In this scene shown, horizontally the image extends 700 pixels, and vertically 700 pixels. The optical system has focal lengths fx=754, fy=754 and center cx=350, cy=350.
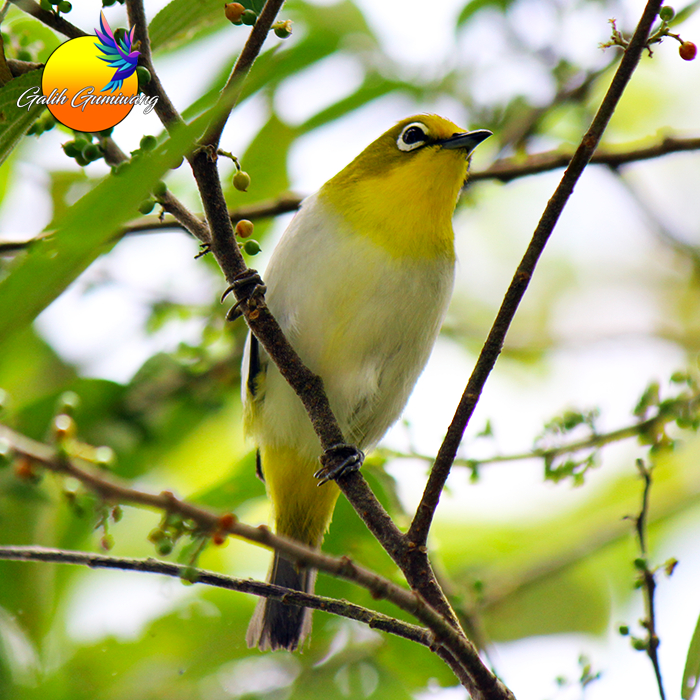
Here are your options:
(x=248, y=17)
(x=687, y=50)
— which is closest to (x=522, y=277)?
(x=687, y=50)

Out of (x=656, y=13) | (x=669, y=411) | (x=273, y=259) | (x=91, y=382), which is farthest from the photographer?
(x=91, y=382)

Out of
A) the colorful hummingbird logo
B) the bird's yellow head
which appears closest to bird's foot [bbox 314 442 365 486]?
the bird's yellow head

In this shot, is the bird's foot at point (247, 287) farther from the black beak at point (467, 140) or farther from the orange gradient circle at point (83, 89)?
the black beak at point (467, 140)

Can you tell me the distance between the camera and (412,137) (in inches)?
Result: 152

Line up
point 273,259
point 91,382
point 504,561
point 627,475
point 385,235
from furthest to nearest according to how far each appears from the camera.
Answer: point 627,475 → point 504,561 → point 91,382 → point 273,259 → point 385,235

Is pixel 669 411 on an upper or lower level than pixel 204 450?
lower

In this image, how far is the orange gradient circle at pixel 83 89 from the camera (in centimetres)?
215

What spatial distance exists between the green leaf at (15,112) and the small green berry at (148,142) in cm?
27

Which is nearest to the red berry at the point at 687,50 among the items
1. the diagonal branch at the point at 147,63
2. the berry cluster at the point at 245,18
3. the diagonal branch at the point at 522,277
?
the diagonal branch at the point at 522,277

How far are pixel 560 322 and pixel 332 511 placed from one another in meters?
3.17

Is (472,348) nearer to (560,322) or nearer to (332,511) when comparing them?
(560,322)

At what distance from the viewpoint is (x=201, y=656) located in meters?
3.49

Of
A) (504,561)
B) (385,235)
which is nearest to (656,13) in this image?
(385,235)

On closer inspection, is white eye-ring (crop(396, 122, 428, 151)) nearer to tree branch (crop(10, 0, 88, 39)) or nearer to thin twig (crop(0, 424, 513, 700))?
tree branch (crop(10, 0, 88, 39))
